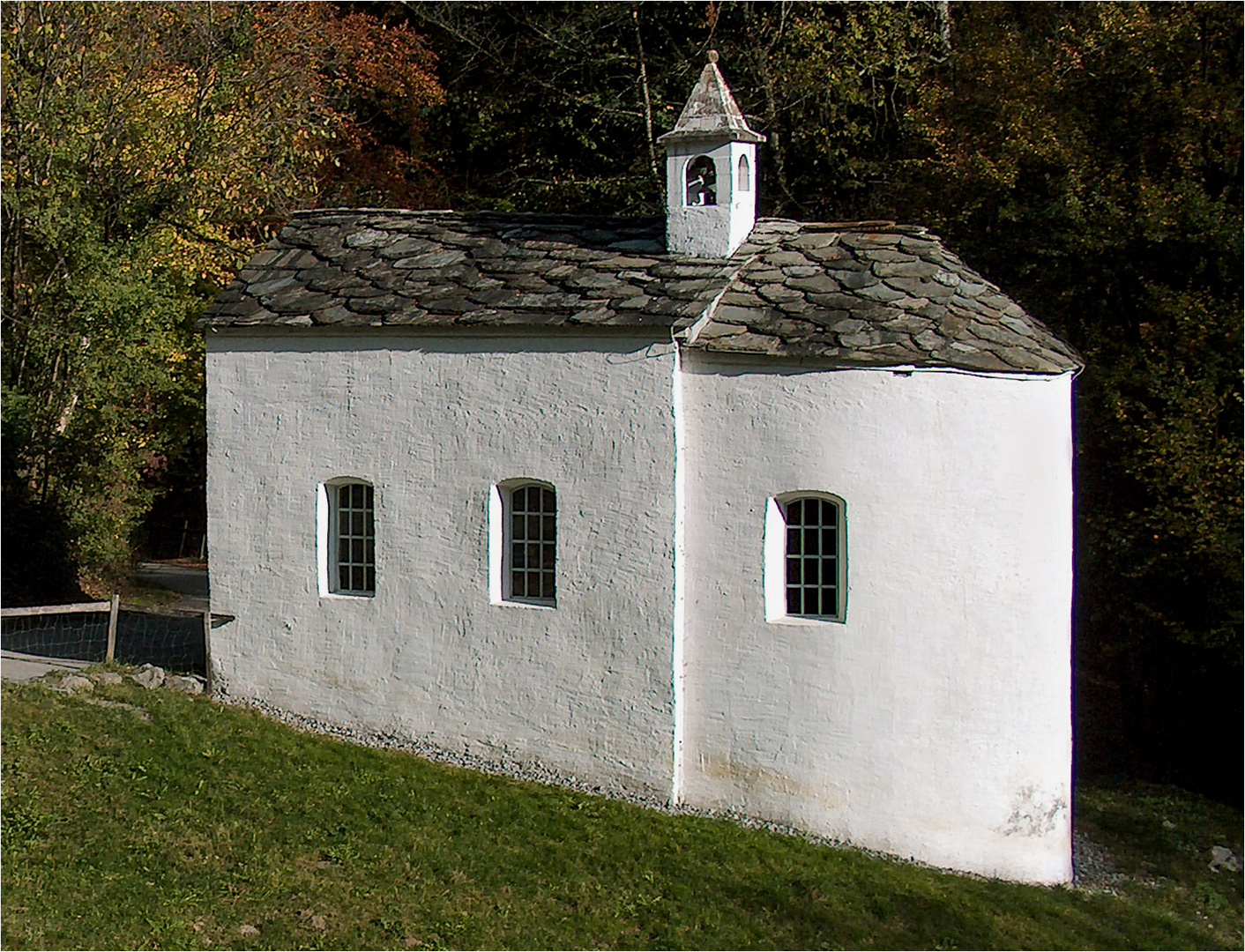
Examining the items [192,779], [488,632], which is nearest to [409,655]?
[488,632]

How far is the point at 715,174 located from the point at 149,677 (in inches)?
352

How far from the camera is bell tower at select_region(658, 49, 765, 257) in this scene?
49.5ft

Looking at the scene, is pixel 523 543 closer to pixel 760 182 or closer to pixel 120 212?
pixel 120 212

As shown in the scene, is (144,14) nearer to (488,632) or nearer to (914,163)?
(914,163)

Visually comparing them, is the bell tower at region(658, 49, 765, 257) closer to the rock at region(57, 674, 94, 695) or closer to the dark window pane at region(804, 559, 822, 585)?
the dark window pane at region(804, 559, 822, 585)

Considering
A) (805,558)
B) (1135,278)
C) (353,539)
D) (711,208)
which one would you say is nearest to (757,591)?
(805,558)

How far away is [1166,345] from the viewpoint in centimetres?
2005

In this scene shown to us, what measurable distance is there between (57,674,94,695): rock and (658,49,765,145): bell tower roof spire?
29.7ft

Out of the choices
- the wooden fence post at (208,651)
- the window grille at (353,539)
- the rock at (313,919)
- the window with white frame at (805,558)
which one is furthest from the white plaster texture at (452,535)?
the rock at (313,919)

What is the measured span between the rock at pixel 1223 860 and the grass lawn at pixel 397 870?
62.0 inches

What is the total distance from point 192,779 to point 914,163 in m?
14.7

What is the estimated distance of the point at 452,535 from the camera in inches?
592

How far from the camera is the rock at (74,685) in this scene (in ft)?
52.2

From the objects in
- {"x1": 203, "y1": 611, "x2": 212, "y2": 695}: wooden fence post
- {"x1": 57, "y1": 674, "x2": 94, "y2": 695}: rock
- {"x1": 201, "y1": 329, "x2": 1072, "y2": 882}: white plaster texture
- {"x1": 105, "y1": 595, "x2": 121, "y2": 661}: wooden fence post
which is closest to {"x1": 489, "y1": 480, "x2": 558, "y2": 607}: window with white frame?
{"x1": 201, "y1": 329, "x2": 1072, "y2": 882}: white plaster texture
